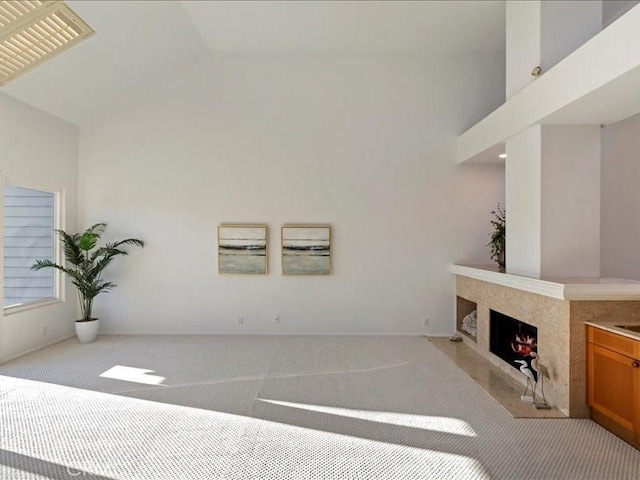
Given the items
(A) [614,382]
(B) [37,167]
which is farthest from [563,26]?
(B) [37,167]

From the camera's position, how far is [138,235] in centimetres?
614

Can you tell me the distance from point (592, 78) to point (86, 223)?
6.53m

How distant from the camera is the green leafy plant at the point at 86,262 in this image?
5648mm

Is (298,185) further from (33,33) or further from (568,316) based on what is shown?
(568,316)

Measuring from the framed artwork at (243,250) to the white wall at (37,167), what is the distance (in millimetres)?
2337

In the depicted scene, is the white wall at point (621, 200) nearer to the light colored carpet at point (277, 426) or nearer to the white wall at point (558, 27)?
the white wall at point (558, 27)

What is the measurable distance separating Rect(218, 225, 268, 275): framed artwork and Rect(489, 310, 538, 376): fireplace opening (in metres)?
3.25

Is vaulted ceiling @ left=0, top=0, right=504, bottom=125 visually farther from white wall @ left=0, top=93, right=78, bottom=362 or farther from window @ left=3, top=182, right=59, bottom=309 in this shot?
window @ left=3, top=182, right=59, bottom=309

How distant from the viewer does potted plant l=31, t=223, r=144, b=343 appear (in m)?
5.59

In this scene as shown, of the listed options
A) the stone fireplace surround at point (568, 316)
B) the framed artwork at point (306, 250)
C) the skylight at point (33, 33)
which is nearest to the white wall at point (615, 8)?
the stone fireplace surround at point (568, 316)

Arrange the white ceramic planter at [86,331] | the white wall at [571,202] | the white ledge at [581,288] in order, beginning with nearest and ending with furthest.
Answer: the white ledge at [581,288]
the white wall at [571,202]
the white ceramic planter at [86,331]

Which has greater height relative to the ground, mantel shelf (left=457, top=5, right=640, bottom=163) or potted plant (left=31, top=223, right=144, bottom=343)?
mantel shelf (left=457, top=5, right=640, bottom=163)

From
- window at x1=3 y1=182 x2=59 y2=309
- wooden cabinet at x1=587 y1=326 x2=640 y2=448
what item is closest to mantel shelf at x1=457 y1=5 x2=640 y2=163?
wooden cabinet at x1=587 y1=326 x2=640 y2=448

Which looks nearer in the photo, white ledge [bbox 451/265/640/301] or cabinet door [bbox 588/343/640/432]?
cabinet door [bbox 588/343/640/432]
